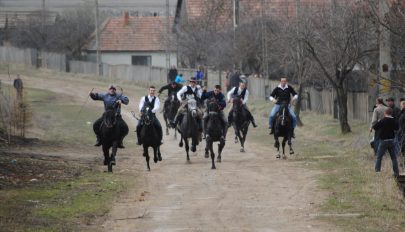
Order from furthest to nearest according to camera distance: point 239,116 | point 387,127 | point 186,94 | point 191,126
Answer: point 239,116
point 186,94
point 191,126
point 387,127

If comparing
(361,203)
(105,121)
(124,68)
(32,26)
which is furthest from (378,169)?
(32,26)

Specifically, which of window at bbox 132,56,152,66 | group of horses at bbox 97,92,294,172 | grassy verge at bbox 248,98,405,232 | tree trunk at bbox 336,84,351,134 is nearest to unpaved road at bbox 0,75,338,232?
grassy verge at bbox 248,98,405,232

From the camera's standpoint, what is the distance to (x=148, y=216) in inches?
688

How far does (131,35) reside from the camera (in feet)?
297

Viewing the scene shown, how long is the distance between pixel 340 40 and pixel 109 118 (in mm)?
11338

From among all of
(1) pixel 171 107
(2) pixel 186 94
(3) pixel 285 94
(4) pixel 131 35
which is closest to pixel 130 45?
(4) pixel 131 35

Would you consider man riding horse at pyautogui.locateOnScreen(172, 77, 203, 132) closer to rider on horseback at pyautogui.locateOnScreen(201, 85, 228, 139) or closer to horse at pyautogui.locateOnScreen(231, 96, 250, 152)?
rider on horseback at pyautogui.locateOnScreen(201, 85, 228, 139)

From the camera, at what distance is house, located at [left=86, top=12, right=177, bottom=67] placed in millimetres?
88812

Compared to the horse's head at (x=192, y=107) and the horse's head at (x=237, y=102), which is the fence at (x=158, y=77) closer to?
the horse's head at (x=237, y=102)

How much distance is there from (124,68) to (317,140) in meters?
42.9

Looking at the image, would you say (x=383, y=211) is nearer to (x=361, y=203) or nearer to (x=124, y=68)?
(x=361, y=203)

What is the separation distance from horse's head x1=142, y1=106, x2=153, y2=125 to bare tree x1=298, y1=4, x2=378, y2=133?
29.0 ft

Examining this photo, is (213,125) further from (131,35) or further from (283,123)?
(131,35)

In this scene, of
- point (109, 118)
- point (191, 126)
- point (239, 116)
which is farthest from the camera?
point (239, 116)
